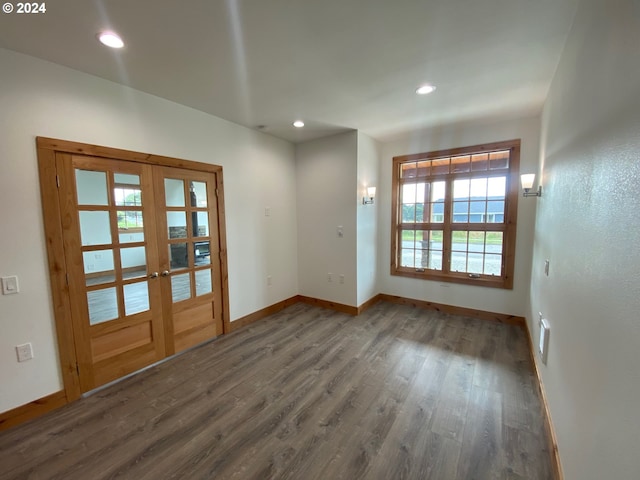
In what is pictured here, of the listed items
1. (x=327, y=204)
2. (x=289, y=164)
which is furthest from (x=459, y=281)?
(x=289, y=164)

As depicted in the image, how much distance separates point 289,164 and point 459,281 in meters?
3.19

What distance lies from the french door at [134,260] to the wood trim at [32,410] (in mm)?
151

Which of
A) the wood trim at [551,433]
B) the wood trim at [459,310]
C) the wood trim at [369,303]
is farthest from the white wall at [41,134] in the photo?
the wood trim at [551,433]

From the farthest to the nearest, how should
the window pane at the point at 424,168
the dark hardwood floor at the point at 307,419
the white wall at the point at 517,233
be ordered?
the window pane at the point at 424,168, the white wall at the point at 517,233, the dark hardwood floor at the point at 307,419

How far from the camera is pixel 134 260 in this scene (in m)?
2.63

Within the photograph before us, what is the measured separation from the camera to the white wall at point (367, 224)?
4.04m

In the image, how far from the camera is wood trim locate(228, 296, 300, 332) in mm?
3660

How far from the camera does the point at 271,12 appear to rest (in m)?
1.63

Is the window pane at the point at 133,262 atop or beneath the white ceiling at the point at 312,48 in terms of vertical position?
beneath

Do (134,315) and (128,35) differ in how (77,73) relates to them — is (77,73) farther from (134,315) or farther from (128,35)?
(134,315)

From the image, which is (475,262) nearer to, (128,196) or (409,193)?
(409,193)

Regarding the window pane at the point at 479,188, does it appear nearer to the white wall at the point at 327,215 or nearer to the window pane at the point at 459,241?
the window pane at the point at 459,241

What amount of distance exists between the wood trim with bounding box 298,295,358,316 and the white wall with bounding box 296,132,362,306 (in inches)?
2.5

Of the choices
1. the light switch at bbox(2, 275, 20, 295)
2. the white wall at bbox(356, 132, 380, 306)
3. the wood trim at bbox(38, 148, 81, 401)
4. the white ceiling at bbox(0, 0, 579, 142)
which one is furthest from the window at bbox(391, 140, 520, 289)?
the light switch at bbox(2, 275, 20, 295)
